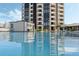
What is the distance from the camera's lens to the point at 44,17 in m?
2.36

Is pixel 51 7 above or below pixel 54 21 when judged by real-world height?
above

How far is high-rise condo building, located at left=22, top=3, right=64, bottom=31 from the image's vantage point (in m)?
2.29

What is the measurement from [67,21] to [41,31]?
36 centimetres

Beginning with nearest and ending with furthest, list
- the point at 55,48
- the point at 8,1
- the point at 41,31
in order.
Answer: the point at 8,1, the point at 41,31, the point at 55,48

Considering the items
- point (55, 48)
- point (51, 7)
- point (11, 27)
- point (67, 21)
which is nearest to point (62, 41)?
point (55, 48)

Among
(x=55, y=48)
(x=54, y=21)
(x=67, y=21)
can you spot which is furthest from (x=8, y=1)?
(x=55, y=48)

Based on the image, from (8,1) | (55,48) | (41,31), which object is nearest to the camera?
(8,1)

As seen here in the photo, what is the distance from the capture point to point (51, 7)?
2268 millimetres

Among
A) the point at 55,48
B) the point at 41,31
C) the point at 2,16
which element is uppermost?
the point at 2,16

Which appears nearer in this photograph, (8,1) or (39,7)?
(8,1)

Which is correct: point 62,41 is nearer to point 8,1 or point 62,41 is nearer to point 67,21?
point 67,21

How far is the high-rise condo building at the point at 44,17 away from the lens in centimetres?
229

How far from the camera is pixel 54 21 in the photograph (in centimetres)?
230

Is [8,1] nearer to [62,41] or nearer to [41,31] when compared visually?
[41,31]
